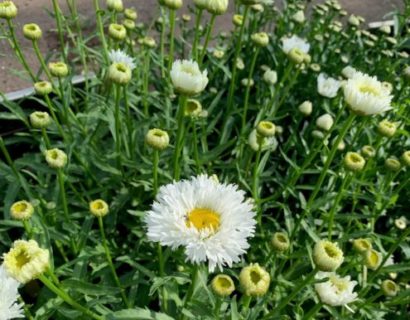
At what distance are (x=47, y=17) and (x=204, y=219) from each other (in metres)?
3.08

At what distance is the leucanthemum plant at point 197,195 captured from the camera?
1.06 m

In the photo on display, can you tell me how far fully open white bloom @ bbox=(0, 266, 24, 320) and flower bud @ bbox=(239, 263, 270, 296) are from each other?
0.44m

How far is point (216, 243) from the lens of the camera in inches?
38.5

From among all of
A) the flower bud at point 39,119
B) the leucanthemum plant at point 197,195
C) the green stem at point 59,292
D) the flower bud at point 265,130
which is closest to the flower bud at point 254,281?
the leucanthemum plant at point 197,195

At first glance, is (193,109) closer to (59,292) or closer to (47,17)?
(59,292)

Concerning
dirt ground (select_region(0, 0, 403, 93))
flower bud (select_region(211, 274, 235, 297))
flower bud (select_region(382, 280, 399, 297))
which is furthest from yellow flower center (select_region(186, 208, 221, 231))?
dirt ground (select_region(0, 0, 403, 93))

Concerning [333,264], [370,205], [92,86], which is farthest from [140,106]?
[333,264]

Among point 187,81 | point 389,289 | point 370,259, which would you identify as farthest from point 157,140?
point 389,289

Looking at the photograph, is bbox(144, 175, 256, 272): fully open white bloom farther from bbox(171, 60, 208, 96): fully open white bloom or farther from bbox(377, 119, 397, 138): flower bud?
bbox(377, 119, 397, 138): flower bud

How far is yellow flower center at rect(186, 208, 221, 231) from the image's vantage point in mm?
1049

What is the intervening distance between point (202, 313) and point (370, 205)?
3.82ft

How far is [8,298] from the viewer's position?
0.87m

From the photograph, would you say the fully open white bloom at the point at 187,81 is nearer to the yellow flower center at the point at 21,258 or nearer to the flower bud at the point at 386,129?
the yellow flower center at the point at 21,258

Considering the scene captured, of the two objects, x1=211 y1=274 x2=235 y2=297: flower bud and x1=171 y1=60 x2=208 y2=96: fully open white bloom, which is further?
x1=171 y1=60 x2=208 y2=96: fully open white bloom
